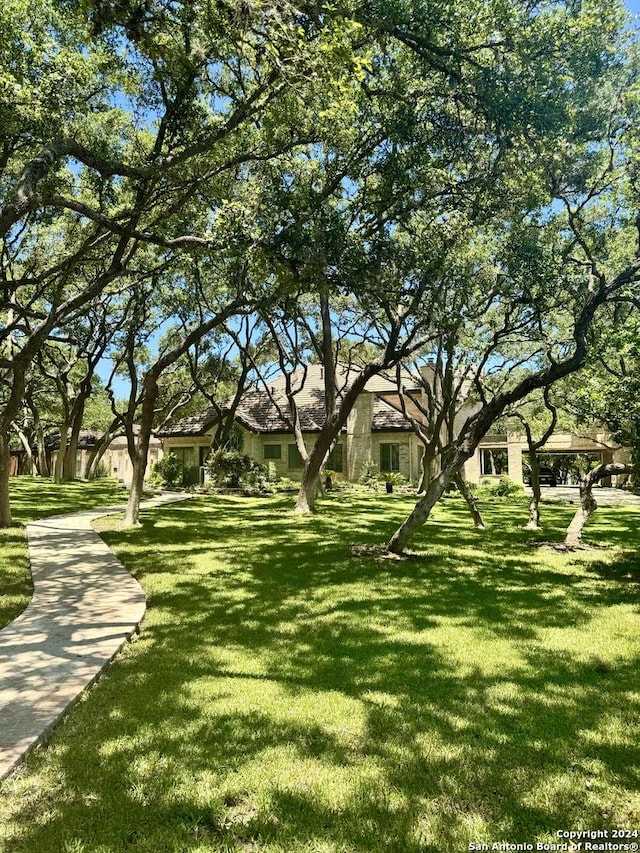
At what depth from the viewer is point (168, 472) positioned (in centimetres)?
2825

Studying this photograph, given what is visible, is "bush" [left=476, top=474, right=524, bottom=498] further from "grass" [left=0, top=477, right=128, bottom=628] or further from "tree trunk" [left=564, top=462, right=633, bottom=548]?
"grass" [left=0, top=477, right=128, bottom=628]

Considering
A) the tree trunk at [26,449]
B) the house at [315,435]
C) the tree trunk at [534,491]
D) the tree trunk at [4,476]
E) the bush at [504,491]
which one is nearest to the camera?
the tree trunk at [4,476]

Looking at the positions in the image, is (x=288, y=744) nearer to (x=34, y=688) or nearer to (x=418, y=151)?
(x=34, y=688)

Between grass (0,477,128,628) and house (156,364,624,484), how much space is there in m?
7.18

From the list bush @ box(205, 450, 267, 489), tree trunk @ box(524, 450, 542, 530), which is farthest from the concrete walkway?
bush @ box(205, 450, 267, 489)

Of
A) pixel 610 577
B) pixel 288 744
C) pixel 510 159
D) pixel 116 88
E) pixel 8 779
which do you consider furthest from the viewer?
pixel 116 88

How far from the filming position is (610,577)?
28.8 ft

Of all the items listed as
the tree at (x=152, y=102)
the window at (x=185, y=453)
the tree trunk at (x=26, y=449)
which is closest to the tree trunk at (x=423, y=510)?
the tree at (x=152, y=102)

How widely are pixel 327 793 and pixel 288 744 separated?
0.56m

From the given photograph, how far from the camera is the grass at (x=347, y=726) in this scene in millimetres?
2795

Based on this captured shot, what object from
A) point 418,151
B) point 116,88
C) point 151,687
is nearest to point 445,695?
point 151,687

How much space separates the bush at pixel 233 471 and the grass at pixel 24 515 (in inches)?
171

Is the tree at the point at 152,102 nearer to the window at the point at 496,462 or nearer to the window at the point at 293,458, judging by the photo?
the window at the point at 293,458

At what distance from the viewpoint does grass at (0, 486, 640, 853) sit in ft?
9.17
